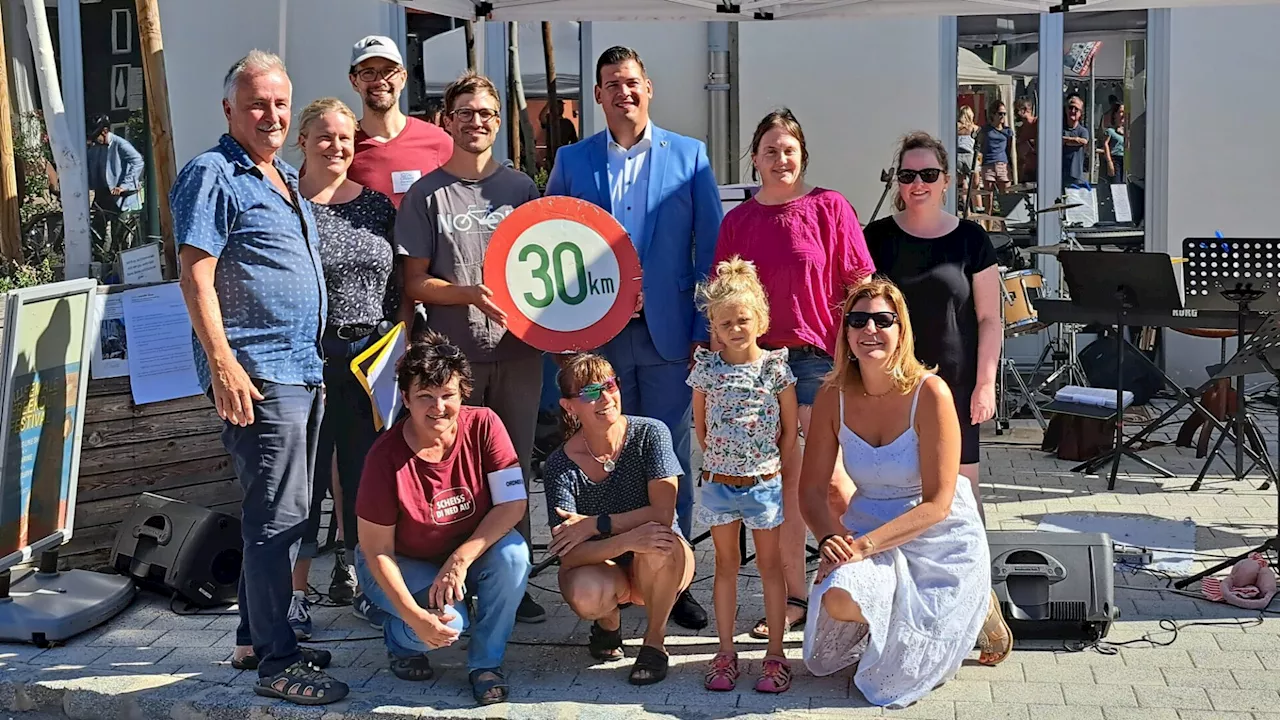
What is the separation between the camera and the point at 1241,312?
608 cm

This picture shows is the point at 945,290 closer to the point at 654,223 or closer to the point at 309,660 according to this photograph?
the point at 654,223

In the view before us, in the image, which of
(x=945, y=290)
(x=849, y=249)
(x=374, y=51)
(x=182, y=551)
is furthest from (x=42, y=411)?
(x=945, y=290)

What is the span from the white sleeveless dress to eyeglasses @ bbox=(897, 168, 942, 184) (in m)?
0.84

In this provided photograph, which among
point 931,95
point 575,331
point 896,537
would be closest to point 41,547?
point 575,331

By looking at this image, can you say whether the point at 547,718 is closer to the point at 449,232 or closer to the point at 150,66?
the point at 449,232

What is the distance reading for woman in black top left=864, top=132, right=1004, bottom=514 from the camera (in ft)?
14.5

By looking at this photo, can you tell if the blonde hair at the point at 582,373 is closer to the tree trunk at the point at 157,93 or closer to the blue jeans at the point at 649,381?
the blue jeans at the point at 649,381

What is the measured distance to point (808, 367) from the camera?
4.32 m

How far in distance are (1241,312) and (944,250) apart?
7.79ft

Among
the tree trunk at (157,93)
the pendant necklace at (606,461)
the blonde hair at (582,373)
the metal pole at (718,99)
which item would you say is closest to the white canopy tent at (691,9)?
the tree trunk at (157,93)

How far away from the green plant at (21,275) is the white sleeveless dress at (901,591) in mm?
4307

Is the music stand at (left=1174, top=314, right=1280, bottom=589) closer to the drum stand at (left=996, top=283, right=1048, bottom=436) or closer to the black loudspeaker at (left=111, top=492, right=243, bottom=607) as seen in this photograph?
the drum stand at (left=996, top=283, right=1048, bottom=436)

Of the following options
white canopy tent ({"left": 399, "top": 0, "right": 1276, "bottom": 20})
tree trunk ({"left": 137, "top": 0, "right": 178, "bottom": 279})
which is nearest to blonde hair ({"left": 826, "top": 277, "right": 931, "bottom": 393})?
white canopy tent ({"left": 399, "top": 0, "right": 1276, "bottom": 20})

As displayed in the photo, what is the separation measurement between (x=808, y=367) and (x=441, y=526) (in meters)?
1.27
